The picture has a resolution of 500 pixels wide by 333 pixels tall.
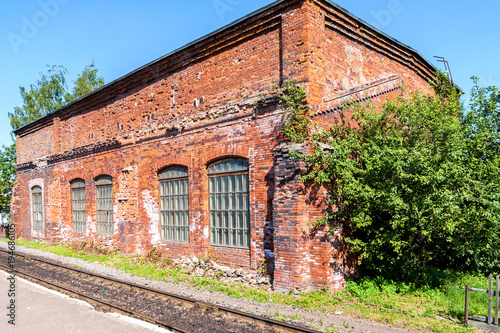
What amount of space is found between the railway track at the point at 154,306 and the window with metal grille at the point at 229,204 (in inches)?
98.6

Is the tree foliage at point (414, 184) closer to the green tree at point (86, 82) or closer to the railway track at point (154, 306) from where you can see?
the railway track at point (154, 306)

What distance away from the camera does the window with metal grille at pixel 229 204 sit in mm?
9477

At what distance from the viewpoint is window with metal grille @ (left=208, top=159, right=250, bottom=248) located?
948cm

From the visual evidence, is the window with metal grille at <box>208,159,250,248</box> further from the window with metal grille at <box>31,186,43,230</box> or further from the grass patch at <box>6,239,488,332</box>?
the window with metal grille at <box>31,186,43,230</box>

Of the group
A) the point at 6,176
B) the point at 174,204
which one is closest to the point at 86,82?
the point at 6,176

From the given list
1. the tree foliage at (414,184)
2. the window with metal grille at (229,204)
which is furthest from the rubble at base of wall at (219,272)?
the tree foliage at (414,184)

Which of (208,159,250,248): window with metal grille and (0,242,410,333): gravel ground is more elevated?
(208,159,250,248): window with metal grille

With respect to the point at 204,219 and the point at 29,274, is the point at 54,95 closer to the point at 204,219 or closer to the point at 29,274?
the point at 29,274

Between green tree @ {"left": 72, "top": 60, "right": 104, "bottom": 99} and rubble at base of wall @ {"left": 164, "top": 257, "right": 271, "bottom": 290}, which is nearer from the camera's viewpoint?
rubble at base of wall @ {"left": 164, "top": 257, "right": 271, "bottom": 290}

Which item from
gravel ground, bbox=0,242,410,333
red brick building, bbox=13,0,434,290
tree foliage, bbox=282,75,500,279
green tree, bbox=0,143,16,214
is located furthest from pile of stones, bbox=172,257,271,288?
green tree, bbox=0,143,16,214

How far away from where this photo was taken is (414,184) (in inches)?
282

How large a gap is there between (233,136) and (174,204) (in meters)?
3.59

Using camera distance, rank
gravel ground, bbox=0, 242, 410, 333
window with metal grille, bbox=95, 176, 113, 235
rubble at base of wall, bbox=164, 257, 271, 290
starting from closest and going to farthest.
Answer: gravel ground, bbox=0, 242, 410, 333
rubble at base of wall, bbox=164, 257, 271, 290
window with metal grille, bbox=95, 176, 113, 235

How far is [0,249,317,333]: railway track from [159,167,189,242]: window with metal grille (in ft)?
8.49
